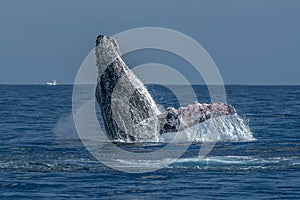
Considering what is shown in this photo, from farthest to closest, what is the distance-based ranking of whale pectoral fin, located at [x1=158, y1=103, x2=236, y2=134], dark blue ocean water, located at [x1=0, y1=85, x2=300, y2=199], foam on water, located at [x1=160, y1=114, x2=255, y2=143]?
foam on water, located at [x1=160, y1=114, x2=255, y2=143]
whale pectoral fin, located at [x1=158, y1=103, x2=236, y2=134]
dark blue ocean water, located at [x1=0, y1=85, x2=300, y2=199]

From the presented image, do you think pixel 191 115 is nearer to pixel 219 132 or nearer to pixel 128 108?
pixel 128 108

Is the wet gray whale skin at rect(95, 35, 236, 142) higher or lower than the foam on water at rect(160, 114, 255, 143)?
higher

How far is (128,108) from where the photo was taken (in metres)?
25.3

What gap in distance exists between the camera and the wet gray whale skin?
25141 mm

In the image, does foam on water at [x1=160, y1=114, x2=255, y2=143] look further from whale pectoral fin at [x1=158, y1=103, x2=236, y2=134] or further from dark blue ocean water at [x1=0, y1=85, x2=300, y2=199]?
dark blue ocean water at [x1=0, y1=85, x2=300, y2=199]

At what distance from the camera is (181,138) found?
86.4 feet

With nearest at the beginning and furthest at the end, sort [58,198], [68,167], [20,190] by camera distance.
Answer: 1. [58,198]
2. [20,190]
3. [68,167]

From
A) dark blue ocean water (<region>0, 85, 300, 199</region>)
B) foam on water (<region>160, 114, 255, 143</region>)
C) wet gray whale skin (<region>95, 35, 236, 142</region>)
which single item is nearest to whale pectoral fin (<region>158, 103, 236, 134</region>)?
wet gray whale skin (<region>95, 35, 236, 142</region>)

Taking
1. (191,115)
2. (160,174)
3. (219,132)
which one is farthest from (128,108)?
(160,174)

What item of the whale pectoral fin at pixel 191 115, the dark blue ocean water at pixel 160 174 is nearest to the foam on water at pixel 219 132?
the whale pectoral fin at pixel 191 115

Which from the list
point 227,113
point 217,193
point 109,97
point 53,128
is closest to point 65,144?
point 109,97

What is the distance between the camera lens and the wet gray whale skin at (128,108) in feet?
82.5

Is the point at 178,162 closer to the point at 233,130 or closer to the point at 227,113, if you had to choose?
the point at 227,113

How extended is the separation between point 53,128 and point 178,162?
1463cm
